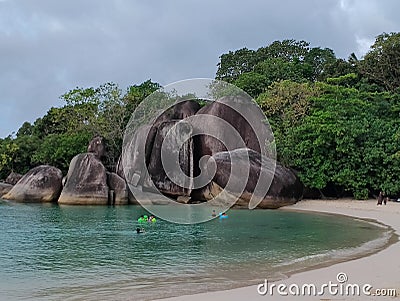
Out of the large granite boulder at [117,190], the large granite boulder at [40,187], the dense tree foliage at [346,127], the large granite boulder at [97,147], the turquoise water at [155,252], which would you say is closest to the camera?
the turquoise water at [155,252]

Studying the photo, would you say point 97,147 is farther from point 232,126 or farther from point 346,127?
point 346,127

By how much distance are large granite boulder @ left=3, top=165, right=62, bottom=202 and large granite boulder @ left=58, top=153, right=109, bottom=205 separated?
→ 115 cm

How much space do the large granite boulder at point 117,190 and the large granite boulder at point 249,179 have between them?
5.37 m

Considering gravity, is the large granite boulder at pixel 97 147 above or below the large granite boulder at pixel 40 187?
above

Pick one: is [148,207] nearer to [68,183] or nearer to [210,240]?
[68,183]

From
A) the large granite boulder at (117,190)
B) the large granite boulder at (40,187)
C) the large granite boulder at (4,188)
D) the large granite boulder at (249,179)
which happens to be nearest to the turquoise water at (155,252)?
the large granite boulder at (249,179)

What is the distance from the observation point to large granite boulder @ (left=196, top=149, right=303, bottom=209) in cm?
2392

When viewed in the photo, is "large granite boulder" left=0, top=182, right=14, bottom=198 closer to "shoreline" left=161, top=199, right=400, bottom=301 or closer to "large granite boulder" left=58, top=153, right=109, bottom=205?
"large granite boulder" left=58, top=153, right=109, bottom=205

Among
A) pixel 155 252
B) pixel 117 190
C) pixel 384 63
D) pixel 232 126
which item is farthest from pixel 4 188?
pixel 384 63

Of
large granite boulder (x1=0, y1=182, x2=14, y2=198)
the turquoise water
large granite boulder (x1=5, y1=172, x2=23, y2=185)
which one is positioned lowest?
the turquoise water

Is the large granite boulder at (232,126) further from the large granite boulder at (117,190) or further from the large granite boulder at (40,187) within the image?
the large granite boulder at (40,187)

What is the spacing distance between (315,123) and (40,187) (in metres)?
16.6

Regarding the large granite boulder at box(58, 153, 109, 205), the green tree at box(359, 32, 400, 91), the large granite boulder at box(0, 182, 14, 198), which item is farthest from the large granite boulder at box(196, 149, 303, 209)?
the large granite boulder at box(0, 182, 14, 198)

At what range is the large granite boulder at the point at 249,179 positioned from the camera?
23922 mm
